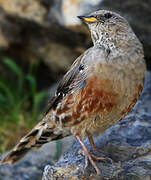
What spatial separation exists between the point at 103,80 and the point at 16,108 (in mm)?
2695

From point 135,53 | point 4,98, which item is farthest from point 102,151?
point 4,98

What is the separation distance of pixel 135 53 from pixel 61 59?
2.99 metres

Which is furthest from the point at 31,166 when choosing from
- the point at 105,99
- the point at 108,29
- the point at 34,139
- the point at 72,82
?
the point at 108,29

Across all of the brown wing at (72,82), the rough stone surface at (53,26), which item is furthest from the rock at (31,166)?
the rough stone surface at (53,26)

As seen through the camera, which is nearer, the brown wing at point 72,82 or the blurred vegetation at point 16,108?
the brown wing at point 72,82

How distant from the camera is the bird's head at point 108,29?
12.0ft

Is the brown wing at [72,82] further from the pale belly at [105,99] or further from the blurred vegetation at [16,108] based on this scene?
the blurred vegetation at [16,108]

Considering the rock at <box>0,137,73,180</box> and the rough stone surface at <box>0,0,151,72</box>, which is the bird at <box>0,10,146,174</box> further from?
the rough stone surface at <box>0,0,151,72</box>

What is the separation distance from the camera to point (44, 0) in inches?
227

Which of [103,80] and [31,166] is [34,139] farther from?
[103,80]

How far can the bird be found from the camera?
3.55 m

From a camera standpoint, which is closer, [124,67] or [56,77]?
[124,67]

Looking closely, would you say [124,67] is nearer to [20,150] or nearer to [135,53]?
[135,53]

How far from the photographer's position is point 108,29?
368 cm
